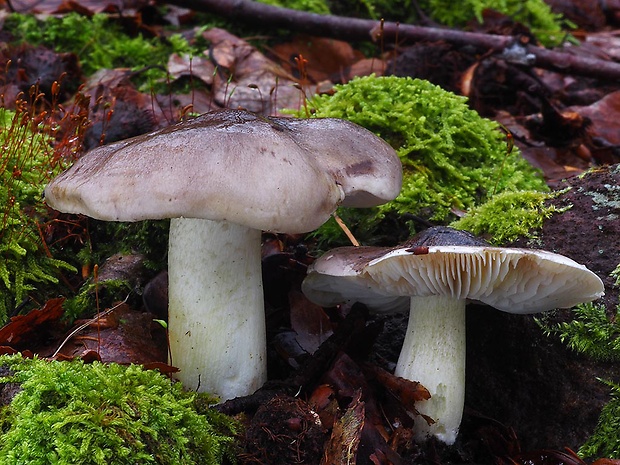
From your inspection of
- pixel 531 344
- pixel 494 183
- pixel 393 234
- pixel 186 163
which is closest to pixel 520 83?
pixel 494 183

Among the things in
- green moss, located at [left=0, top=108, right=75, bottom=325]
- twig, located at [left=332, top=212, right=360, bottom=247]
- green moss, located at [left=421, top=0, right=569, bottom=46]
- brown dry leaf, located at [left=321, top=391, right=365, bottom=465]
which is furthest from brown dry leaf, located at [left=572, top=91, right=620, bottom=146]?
green moss, located at [left=0, top=108, right=75, bottom=325]

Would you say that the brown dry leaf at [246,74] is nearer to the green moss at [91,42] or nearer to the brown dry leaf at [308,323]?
the green moss at [91,42]

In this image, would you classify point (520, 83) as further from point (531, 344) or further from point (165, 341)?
point (165, 341)

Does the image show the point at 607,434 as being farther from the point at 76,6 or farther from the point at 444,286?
the point at 76,6

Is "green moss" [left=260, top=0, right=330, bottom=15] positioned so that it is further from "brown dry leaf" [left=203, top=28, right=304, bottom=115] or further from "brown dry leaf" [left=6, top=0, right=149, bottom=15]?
"brown dry leaf" [left=6, top=0, right=149, bottom=15]

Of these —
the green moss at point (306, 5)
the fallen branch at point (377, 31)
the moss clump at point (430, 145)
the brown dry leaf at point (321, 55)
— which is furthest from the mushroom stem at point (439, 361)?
the green moss at point (306, 5)

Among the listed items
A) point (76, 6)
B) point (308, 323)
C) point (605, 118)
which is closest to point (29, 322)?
point (308, 323)
